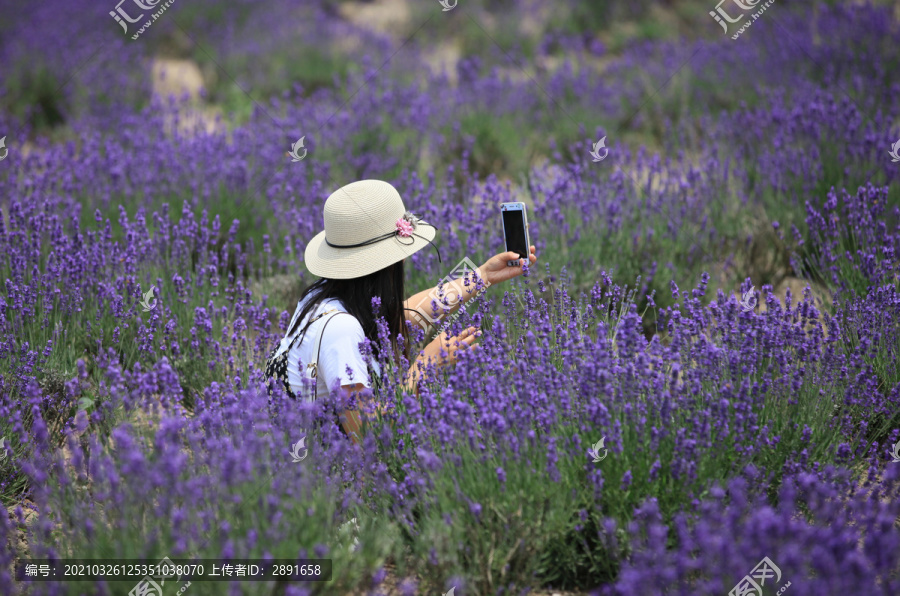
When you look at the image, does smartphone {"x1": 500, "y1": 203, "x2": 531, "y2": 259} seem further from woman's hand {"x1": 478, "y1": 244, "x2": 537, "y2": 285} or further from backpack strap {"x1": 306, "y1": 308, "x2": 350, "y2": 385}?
backpack strap {"x1": 306, "y1": 308, "x2": 350, "y2": 385}

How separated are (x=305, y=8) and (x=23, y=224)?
7274 mm

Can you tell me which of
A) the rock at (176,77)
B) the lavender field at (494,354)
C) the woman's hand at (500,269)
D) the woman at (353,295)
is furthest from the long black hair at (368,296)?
the rock at (176,77)

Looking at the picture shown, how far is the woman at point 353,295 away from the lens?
2.28 meters

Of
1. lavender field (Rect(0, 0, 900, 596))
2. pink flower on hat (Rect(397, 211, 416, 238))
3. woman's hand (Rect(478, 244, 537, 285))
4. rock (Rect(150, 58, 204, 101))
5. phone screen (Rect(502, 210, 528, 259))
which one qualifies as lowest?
lavender field (Rect(0, 0, 900, 596))

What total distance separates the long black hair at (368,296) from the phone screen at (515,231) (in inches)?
15.7

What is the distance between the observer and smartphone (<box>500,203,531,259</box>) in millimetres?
2561

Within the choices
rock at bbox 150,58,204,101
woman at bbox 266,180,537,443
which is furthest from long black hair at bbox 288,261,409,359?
rock at bbox 150,58,204,101

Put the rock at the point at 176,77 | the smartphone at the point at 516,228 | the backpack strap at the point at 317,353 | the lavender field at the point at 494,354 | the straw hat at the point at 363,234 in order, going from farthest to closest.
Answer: the rock at the point at 176,77 < the smartphone at the point at 516,228 < the straw hat at the point at 363,234 < the backpack strap at the point at 317,353 < the lavender field at the point at 494,354

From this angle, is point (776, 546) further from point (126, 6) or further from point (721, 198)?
point (126, 6)

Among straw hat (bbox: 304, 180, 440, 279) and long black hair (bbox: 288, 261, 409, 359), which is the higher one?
straw hat (bbox: 304, 180, 440, 279)

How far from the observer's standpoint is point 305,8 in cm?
973

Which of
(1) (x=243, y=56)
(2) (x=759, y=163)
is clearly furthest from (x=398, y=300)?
(1) (x=243, y=56)

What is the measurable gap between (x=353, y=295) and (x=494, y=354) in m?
0.51

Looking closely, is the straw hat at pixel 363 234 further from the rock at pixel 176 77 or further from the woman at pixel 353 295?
the rock at pixel 176 77
